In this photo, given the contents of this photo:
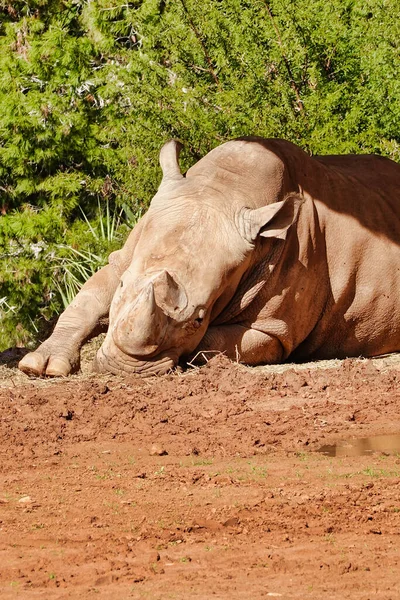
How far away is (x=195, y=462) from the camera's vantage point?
643 cm

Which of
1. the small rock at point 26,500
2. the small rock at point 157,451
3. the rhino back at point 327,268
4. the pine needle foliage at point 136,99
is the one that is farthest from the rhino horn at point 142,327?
the pine needle foliage at point 136,99

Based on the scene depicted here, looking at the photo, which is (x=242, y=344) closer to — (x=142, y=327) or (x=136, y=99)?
(x=142, y=327)


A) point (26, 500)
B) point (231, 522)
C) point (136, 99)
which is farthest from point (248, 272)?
point (231, 522)

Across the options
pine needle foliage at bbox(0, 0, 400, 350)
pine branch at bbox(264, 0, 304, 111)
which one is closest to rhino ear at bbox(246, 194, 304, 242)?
pine needle foliage at bbox(0, 0, 400, 350)

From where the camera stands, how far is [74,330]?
31.8ft

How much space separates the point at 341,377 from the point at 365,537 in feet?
11.8

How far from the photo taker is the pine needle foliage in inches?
448

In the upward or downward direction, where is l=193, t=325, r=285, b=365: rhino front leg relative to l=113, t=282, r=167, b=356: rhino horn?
downward

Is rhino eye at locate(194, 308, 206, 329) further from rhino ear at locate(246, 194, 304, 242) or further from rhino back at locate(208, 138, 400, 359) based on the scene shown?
rhino ear at locate(246, 194, 304, 242)

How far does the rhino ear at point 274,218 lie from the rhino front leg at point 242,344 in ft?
2.46

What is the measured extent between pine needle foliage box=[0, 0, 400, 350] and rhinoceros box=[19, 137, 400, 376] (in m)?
1.09

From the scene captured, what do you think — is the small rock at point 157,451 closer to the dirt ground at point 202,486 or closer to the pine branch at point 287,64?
the dirt ground at point 202,486

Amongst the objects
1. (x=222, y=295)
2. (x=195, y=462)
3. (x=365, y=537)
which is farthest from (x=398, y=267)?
(x=365, y=537)

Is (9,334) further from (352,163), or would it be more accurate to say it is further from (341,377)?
(341,377)
